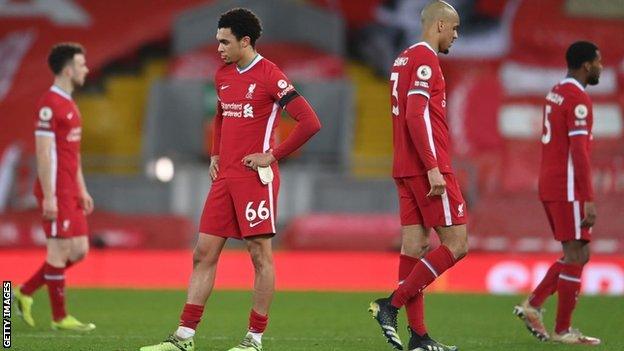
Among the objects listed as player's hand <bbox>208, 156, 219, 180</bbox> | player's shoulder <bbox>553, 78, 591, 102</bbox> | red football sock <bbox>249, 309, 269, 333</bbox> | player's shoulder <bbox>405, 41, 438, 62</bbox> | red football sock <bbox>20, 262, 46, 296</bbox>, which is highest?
player's shoulder <bbox>405, 41, 438, 62</bbox>

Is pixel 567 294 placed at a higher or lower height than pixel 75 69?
lower

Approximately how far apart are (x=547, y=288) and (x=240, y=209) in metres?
2.65

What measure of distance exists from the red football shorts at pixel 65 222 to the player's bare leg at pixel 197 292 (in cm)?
196

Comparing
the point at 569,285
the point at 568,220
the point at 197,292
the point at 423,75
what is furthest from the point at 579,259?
the point at 197,292

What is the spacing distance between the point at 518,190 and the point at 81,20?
26.0 ft

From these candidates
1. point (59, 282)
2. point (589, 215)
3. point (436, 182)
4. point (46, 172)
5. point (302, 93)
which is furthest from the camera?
point (302, 93)

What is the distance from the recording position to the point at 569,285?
29.8 ft

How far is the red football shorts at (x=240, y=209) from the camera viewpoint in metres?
7.92

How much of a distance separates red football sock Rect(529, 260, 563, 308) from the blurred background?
8.72 metres

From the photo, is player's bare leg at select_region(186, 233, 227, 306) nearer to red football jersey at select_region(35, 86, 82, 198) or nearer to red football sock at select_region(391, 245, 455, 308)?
red football sock at select_region(391, 245, 455, 308)

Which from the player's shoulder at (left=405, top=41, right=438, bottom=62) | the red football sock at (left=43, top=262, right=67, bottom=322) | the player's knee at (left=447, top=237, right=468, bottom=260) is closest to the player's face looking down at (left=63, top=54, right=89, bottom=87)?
the red football sock at (left=43, top=262, right=67, bottom=322)

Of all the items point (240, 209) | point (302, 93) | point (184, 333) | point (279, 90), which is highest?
point (302, 93)

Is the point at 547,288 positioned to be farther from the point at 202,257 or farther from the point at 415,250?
the point at 202,257

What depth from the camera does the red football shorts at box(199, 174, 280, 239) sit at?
26.0ft
